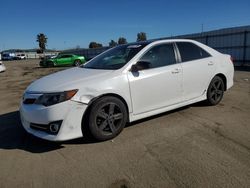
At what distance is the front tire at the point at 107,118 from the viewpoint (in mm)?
3604

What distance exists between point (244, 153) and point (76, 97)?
2.40 meters

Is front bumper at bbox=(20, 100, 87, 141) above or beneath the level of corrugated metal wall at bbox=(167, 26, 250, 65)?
beneath

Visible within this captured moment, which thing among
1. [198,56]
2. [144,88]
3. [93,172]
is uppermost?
[198,56]

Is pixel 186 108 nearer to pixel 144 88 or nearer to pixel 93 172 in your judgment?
pixel 144 88

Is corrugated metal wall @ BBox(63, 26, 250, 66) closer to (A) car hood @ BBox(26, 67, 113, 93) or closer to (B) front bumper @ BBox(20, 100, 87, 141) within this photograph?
(A) car hood @ BBox(26, 67, 113, 93)

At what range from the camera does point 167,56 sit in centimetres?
456

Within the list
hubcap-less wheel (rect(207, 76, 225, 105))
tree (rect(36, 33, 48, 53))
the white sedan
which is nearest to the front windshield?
the white sedan

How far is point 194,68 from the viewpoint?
4.79 meters

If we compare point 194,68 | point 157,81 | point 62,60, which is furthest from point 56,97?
point 62,60

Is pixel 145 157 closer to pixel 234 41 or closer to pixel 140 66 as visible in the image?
pixel 140 66

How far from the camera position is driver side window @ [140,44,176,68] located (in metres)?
4.29

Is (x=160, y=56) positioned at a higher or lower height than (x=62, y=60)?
higher

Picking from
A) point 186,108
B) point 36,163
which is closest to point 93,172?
point 36,163

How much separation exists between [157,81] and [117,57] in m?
0.91
